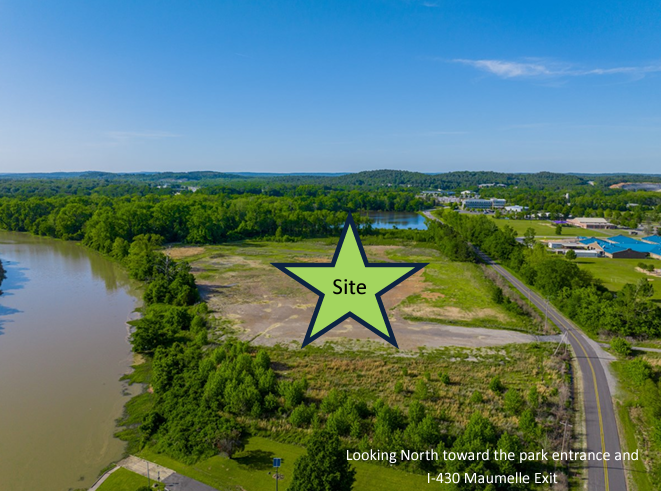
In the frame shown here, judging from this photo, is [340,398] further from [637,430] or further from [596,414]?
[637,430]

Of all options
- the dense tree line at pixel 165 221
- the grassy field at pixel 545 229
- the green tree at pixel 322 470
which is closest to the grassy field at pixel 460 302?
the green tree at pixel 322 470

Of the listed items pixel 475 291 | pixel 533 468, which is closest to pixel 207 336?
pixel 533 468

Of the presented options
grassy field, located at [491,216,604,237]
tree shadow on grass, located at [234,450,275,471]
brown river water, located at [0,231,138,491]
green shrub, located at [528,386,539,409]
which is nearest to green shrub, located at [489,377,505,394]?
green shrub, located at [528,386,539,409]

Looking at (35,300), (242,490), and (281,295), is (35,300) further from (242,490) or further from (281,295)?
(242,490)

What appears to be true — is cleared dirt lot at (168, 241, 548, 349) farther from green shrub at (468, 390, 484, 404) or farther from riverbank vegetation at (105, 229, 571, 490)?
green shrub at (468, 390, 484, 404)

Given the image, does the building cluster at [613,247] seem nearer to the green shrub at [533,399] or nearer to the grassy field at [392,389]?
the grassy field at [392,389]
